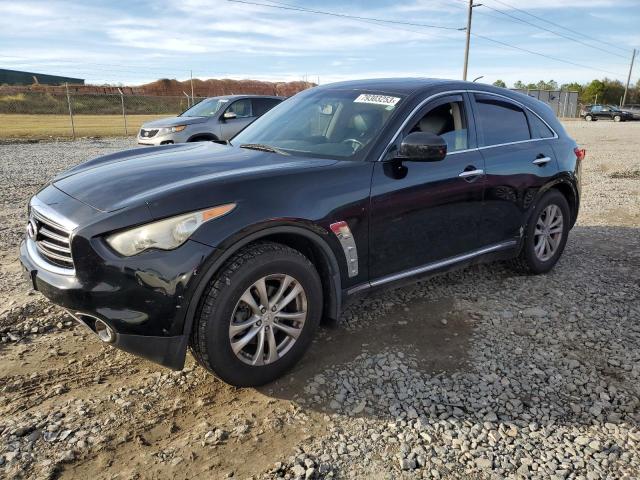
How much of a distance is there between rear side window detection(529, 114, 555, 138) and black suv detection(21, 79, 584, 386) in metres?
0.28

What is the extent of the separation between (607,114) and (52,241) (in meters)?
49.3

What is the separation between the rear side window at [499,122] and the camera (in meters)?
4.17

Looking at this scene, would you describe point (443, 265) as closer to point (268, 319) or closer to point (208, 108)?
point (268, 319)

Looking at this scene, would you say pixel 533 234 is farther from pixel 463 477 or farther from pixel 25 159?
pixel 25 159

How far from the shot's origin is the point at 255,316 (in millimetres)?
2797

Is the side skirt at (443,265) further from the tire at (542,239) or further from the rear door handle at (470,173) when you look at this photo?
the rear door handle at (470,173)

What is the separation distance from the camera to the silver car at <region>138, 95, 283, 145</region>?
455 inches

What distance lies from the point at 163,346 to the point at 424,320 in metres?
2.09

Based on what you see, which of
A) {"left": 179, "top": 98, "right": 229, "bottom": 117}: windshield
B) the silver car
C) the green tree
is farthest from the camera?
the green tree

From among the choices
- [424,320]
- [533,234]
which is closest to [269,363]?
[424,320]

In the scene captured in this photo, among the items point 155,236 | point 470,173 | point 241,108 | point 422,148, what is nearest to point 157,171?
point 155,236

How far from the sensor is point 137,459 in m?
2.40

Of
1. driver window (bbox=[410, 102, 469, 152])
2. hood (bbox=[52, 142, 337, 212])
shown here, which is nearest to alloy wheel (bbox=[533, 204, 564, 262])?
driver window (bbox=[410, 102, 469, 152])

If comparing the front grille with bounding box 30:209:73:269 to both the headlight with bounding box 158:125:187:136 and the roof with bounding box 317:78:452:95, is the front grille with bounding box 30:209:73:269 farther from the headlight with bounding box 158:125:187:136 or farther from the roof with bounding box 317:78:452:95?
the headlight with bounding box 158:125:187:136
